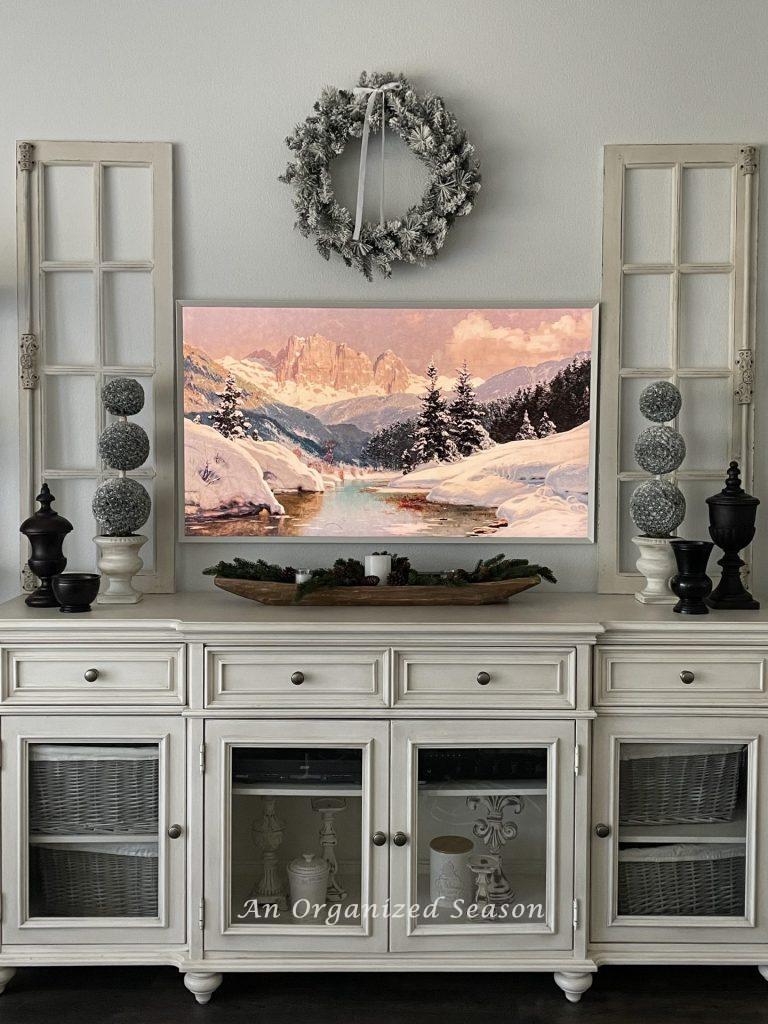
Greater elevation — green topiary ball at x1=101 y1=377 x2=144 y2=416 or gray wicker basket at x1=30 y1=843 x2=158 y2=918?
green topiary ball at x1=101 y1=377 x2=144 y2=416

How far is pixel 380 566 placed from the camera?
9.20 feet

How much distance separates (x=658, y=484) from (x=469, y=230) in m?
1.02

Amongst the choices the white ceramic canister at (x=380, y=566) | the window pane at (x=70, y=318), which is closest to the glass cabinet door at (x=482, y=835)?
the white ceramic canister at (x=380, y=566)

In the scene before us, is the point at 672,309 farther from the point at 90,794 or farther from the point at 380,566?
the point at 90,794

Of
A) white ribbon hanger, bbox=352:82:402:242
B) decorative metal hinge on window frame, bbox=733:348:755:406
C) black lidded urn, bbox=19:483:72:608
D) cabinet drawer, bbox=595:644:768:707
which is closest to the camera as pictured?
cabinet drawer, bbox=595:644:768:707

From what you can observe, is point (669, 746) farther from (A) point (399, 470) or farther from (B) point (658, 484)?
(A) point (399, 470)

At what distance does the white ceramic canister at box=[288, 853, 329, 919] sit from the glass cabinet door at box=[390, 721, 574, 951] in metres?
0.20

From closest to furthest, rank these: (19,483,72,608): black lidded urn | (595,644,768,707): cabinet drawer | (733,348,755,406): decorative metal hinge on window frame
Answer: (595,644,768,707): cabinet drawer → (19,483,72,608): black lidded urn → (733,348,755,406): decorative metal hinge on window frame

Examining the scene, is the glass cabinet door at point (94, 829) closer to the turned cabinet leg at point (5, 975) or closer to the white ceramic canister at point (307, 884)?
the turned cabinet leg at point (5, 975)

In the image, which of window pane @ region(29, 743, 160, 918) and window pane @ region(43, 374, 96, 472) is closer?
window pane @ region(29, 743, 160, 918)

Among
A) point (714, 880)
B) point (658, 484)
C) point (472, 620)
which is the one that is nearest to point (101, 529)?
point (472, 620)

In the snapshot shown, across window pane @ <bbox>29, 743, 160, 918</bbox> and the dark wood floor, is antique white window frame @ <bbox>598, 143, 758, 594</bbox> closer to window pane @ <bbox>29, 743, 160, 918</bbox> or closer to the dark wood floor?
the dark wood floor

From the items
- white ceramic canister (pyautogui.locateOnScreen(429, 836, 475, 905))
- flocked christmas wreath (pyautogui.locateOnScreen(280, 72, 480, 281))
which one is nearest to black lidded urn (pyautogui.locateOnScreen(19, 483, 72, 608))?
flocked christmas wreath (pyautogui.locateOnScreen(280, 72, 480, 281))

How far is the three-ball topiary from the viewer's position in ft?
9.30
